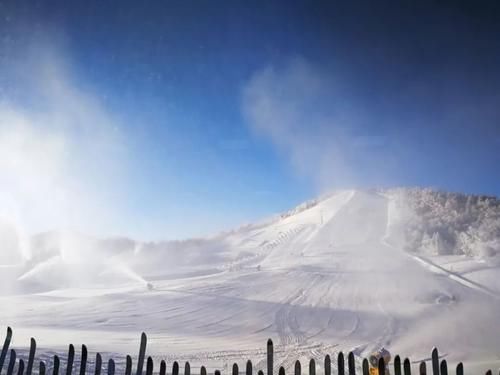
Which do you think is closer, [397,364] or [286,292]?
[397,364]

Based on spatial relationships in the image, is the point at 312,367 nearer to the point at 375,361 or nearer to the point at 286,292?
the point at 375,361

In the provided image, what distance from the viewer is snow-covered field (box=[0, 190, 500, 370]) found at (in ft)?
59.2

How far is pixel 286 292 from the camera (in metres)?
28.3

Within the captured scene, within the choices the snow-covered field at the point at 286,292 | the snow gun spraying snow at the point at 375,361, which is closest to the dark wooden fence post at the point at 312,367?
the snow gun spraying snow at the point at 375,361

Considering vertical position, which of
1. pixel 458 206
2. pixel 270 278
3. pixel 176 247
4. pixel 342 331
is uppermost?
pixel 458 206

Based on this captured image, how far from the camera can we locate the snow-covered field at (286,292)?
18047mm

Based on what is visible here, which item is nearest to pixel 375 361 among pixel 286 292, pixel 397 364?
pixel 397 364

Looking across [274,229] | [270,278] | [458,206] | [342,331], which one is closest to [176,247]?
[274,229]

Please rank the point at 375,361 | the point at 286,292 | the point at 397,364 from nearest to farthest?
1. the point at 397,364
2. the point at 375,361
3. the point at 286,292

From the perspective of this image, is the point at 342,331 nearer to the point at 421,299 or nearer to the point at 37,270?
the point at 421,299

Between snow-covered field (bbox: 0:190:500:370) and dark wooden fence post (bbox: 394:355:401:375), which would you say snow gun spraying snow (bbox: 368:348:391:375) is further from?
snow-covered field (bbox: 0:190:500:370)

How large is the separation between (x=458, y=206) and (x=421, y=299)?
2549 centimetres

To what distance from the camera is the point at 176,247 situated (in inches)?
2274

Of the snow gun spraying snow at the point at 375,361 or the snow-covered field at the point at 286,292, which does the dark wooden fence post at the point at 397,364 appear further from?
the snow-covered field at the point at 286,292
